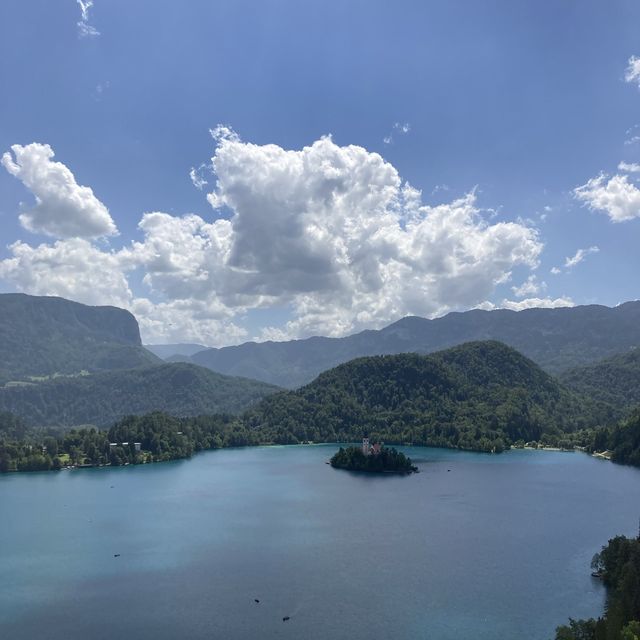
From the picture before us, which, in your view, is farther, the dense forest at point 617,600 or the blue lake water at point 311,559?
the blue lake water at point 311,559

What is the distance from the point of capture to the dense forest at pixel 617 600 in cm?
6066

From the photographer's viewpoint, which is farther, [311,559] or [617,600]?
[311,559]

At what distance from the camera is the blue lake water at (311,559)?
79562mm

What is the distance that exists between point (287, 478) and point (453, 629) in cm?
12293

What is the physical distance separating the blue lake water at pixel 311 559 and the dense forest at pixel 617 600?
3.42 meters

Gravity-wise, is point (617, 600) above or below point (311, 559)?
above

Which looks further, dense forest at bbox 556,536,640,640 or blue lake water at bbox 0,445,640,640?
blue lake water at bbox 0,445,640,640

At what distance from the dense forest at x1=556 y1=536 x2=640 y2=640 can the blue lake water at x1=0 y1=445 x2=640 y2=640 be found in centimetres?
342

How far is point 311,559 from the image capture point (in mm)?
105375

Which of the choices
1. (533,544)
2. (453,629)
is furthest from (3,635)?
(533,544)

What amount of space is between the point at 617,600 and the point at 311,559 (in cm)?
5090

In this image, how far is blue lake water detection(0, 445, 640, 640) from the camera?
79.6 metres

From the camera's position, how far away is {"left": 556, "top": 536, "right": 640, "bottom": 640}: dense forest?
60656mm

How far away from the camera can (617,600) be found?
228 feet
